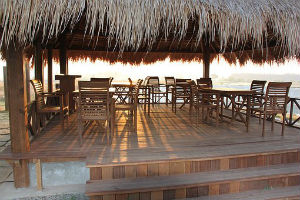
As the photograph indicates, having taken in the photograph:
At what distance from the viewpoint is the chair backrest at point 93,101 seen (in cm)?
321

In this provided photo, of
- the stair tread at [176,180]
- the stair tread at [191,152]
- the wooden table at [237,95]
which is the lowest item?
the stair tread at [176,180]

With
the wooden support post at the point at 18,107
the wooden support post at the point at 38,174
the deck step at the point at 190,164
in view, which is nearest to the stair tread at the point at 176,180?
the deck step at the point at 190,164

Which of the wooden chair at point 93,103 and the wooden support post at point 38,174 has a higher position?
the wooden chair at point 93,103

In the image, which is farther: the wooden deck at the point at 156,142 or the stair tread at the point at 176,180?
the wooden deck at the point at 156,142

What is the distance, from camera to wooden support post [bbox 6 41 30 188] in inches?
108

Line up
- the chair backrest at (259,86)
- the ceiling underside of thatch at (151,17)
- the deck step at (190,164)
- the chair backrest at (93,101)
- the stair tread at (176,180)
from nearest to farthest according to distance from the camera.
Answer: the ceiling underside of thatch at (151,17), the stair tread at (176,180), the deck step at (190,164), the chair backrest at (93,101), the chair backrest at (259,86)

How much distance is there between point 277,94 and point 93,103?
2.97 m

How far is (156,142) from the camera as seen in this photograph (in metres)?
3.47

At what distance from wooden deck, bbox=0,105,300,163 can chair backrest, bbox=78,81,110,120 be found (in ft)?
1.36

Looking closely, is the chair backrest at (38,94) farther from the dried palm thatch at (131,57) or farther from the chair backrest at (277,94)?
the dried palm thatch at (131,57)

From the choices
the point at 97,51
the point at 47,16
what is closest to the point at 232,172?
the point at 47,16

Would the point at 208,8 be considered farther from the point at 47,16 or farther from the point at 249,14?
the point at 47,16

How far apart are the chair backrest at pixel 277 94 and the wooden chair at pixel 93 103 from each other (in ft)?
8.44

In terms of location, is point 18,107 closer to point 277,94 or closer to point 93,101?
point 93,101
